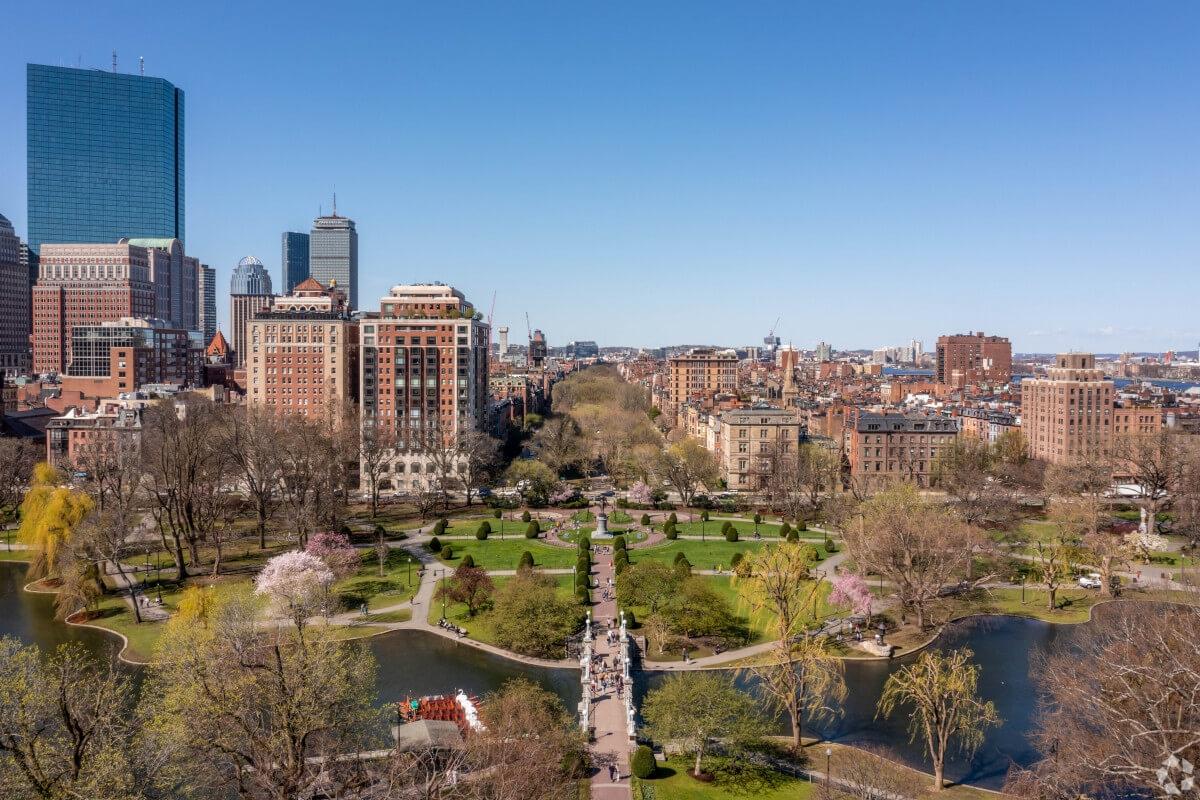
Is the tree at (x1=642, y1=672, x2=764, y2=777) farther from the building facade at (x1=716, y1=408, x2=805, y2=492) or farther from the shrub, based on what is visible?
the building facade at (x1=716, y1=408, x2=805, y2=492)

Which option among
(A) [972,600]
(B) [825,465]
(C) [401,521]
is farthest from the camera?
(B) [825,465]

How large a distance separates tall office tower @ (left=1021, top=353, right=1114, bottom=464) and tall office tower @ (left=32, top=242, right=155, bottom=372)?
174m

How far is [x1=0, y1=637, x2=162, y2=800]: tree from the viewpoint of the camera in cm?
2509

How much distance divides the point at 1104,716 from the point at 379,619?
41.9 m

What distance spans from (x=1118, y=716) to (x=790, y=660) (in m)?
13.2

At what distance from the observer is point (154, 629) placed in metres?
55.8

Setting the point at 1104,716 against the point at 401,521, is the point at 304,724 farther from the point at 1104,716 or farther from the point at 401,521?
the point at 401,521

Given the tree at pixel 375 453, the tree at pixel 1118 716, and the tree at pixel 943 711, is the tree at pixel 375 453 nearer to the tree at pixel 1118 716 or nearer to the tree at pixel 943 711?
the tree at pixel 943 711

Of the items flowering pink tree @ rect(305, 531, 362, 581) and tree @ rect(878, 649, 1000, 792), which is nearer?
tree @ rect(878, 649, 1000, 792)

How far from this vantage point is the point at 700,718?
3697cm

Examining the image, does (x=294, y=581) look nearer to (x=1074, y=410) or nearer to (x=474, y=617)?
(x=474, y=617)

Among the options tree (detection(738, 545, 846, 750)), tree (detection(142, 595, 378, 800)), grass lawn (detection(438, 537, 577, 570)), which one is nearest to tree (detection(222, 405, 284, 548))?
grass lawn (detection(438, 537, 577, 570))

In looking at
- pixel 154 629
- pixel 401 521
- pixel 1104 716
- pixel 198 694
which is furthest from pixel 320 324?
pixel 1104 716

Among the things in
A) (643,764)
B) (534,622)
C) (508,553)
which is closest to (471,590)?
(534,622)
